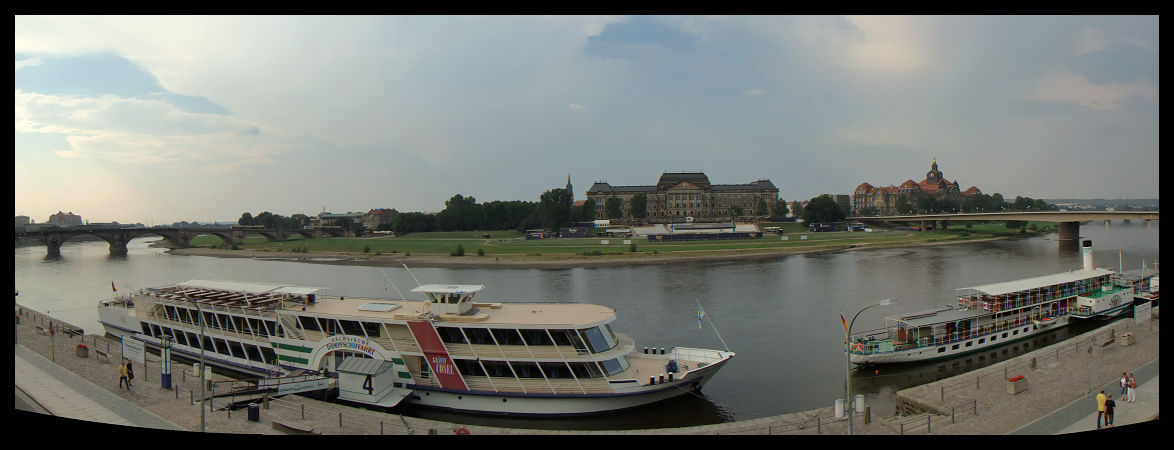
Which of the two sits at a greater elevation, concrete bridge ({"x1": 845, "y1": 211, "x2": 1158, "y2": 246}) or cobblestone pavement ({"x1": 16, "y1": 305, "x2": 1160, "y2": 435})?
concrete bridge ({"x1": 845, "y1": 211, "x2": 1158, "y2": 246})

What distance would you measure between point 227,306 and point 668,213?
6601 inches

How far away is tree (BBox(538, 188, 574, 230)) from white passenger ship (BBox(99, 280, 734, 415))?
113843 mm

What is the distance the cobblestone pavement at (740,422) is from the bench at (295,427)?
11.1 inches

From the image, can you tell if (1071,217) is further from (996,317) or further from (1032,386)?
(1032,386)

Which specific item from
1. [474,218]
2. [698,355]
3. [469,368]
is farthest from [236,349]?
[474,218]

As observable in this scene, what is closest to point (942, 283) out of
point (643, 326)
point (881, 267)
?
point (881, 267)

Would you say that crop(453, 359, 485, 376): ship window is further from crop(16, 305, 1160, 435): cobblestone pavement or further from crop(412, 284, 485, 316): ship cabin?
crop(16, 305, 1160, 435): cobblestone pavement

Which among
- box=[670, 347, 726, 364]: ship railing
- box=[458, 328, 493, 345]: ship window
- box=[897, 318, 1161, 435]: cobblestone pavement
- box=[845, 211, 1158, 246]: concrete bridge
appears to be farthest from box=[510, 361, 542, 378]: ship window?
box=[845, 211, 1158, 246]: concrete bridge

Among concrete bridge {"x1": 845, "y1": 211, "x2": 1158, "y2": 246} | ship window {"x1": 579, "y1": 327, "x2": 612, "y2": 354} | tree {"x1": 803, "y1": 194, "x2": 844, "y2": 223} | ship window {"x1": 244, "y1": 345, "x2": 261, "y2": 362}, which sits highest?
tree {"x1": 803, "y1": 194, "x2": 844, "y2": 223}

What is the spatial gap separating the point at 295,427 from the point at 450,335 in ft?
20.4

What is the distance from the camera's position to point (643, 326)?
125 feet

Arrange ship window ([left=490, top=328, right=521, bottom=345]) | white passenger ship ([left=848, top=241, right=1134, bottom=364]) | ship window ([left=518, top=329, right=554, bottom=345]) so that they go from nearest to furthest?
ship window ([left=518, top=329, right=554, bottom=345]) → ship window ([left=490, top=328, right=521, bottom=345]) → white passenger ship ([left=848, top=241, right=1134, bottom=364])

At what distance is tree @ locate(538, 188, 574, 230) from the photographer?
13900 cm

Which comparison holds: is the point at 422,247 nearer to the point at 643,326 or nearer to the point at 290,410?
A: the point at 643,326
